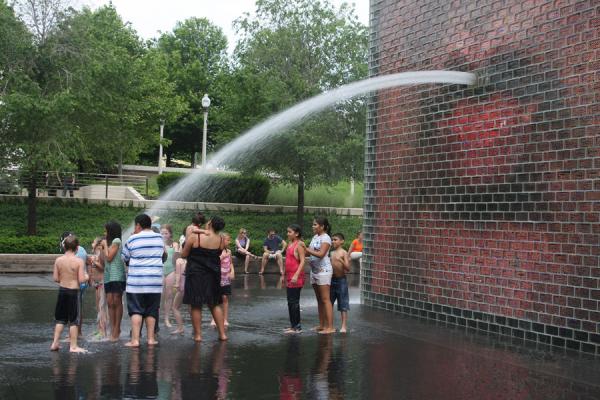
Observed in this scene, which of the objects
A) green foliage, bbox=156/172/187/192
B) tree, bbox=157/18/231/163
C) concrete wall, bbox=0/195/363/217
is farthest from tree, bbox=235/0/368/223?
tree, bbox=157/18/231/163

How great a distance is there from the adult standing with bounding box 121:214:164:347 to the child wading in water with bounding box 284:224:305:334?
6.25 feet

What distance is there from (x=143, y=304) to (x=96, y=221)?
22138 millimetres

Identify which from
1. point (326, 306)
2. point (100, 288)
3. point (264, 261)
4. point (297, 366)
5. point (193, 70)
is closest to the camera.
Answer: point (297, 366)

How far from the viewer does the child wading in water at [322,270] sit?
11.9 metres

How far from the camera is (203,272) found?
11.0 m

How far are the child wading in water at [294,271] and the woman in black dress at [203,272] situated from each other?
1.07 metres

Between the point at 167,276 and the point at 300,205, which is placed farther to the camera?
the point at 300,205

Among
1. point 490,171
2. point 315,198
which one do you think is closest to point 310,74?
point 315,198

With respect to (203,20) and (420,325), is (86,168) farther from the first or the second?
(420,325)

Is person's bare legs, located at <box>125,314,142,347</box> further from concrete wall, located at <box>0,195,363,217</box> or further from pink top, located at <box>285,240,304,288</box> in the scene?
concrete wall, located at <box>0,195,363,217</box>

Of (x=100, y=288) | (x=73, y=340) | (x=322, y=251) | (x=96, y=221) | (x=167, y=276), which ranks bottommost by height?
(x=73, y=340)

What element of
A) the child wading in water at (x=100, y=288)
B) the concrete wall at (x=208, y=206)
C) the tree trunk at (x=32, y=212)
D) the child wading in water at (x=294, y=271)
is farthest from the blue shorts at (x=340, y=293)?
the concrete wall at (x=208, y=206)

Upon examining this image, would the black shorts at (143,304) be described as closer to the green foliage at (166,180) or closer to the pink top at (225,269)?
the pink top at (225,269)

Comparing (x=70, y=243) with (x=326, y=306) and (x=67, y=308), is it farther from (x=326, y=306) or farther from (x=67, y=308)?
(x=326, y=306)
